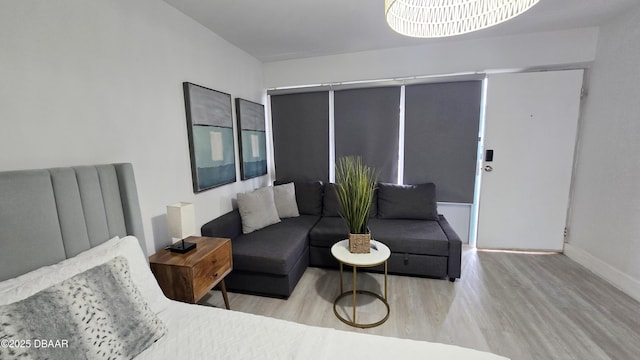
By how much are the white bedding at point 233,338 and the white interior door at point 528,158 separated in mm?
2590

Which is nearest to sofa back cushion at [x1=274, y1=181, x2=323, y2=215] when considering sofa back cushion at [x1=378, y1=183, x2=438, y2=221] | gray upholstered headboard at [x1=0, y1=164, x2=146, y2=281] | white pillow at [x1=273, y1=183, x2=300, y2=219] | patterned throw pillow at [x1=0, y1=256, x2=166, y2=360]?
white pillow at [x1=273, y1=183, x2=300, y2=219]

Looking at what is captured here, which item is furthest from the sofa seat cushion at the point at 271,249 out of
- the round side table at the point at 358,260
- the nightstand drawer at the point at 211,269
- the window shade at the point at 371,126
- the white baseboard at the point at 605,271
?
the white baseboard at the point at 605,271

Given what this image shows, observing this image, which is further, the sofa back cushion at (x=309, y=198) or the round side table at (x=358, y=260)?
the sofa back cushion at (x=309, y=198)

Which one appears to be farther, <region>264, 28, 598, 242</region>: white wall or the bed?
<region>264, 28, 598, 242</region>: white wall

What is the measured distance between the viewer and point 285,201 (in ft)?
10.2

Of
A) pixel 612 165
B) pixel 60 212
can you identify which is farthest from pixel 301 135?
pixel 612 165

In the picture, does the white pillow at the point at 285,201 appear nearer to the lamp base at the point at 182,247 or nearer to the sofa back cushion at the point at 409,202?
the sofa back cushion at the point at 409,202

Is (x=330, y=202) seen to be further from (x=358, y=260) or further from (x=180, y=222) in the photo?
(x=180, y=222)

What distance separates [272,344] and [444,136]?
2941 mm

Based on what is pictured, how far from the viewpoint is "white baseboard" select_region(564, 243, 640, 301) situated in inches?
84.1

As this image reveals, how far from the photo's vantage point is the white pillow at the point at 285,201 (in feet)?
10.2

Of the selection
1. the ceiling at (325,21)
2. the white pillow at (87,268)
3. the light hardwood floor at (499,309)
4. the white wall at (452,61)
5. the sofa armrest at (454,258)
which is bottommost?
the light hardwood floor at (499,309)

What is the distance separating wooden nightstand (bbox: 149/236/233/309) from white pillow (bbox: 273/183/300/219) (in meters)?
1.30

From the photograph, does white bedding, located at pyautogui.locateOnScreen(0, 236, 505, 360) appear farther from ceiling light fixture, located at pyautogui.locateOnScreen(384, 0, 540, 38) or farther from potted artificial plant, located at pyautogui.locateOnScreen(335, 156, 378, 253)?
ceiling light fixture, located at pyautogui.locateOnScreen(384, 0, 540, 38)
